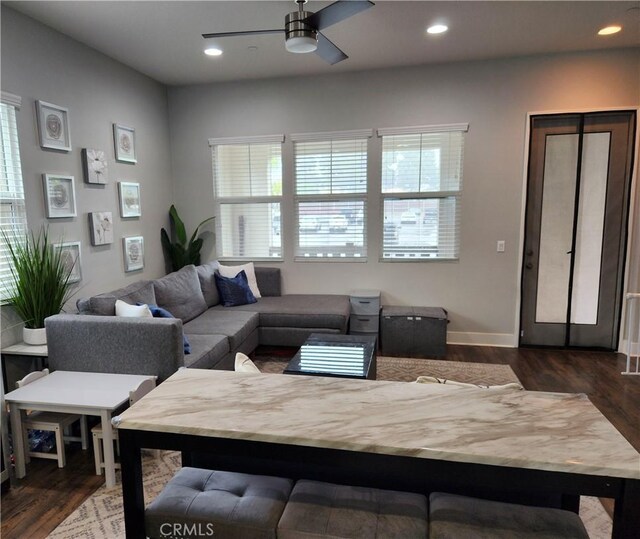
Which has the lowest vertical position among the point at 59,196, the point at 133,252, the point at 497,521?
the point at 497,521

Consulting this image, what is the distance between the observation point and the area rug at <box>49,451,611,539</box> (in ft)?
6.43

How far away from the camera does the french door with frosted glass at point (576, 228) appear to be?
13.8 ft

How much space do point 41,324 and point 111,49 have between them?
2.54m

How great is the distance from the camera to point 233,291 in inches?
179

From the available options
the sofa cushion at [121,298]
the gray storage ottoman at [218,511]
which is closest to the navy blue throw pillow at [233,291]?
the sofa cushion at [121,298]

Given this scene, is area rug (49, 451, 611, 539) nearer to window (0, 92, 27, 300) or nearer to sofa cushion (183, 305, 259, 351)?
sofa cushion (183, 305, 259, 351)

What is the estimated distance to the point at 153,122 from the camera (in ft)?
15.6

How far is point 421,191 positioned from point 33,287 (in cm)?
371

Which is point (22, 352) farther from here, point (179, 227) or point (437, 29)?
point (437, 29)

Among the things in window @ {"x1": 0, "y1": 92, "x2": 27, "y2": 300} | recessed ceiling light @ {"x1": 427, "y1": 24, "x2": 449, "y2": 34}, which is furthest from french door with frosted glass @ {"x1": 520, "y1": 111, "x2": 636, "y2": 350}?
window @ {"x1": 0, "y1": 92, "x2": 27, "y2": 300}

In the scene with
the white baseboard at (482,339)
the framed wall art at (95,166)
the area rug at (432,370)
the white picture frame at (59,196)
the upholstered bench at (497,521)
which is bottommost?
the area rug at (432,370)

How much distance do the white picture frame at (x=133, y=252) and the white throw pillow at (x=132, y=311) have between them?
1.41 meters

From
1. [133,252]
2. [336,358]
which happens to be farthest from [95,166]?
[336,358]

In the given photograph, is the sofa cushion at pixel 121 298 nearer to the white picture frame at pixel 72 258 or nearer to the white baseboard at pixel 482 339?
the white picture frame at pixel 72 258
